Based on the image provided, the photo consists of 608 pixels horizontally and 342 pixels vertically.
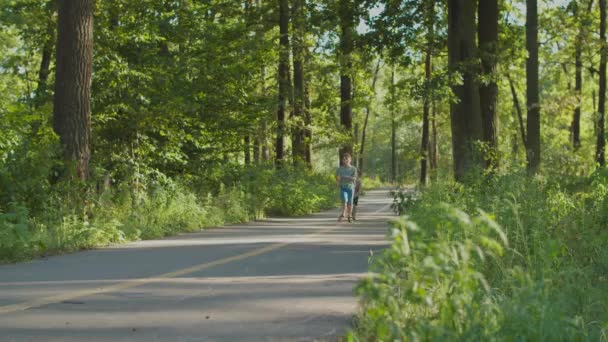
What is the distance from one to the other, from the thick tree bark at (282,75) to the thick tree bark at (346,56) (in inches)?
91.7

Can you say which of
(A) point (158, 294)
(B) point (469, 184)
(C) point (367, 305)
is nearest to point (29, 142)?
(A) point (158, 294)

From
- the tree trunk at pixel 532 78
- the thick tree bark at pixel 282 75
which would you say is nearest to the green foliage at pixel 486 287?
the tree trunk at pixel 532 78

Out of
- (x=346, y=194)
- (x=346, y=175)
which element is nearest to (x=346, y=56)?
(x=346, y=175)

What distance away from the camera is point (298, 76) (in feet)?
113

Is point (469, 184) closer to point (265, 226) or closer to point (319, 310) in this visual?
point (265, 226)

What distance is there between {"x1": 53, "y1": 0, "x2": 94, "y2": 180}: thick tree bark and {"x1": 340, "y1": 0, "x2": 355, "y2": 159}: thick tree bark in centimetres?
990

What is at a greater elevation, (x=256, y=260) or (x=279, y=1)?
(x=279, y=1)

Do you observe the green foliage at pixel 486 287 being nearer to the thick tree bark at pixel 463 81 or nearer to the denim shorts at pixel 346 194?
the denim shorts at pixel 346 194

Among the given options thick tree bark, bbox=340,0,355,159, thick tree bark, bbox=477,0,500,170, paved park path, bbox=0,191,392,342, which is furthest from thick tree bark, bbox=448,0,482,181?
paved park path, bbox=0,191,392,342

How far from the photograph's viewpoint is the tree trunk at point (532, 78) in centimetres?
2450

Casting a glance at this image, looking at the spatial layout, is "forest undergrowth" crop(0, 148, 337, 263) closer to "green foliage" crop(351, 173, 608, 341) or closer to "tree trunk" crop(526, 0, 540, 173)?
"green foliage" crop(351, 173, 608, 341)

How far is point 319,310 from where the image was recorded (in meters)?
7.00

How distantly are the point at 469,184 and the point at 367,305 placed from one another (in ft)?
33.0

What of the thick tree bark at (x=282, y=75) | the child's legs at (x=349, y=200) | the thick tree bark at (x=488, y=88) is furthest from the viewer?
the thick tree bark at (x=282, y=75)
